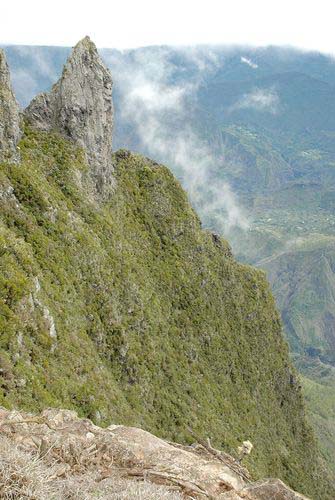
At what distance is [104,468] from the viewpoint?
562 inches

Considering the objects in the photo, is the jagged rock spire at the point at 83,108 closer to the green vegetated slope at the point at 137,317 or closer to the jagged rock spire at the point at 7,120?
the green vegetated slope at the point at 137,317

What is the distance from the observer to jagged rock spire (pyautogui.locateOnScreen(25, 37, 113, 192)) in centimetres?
8006

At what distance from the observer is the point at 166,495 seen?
1059 centimetres

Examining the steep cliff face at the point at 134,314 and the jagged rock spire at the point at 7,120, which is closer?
the steep cliff face at the point at 134,314

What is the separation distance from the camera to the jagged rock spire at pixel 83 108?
80.1m

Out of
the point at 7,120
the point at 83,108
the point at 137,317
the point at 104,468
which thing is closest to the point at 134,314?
the point at 137,317

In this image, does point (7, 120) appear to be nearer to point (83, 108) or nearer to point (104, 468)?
point (83, 108)

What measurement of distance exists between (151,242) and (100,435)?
257 ft

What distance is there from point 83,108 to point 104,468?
76.3 meters

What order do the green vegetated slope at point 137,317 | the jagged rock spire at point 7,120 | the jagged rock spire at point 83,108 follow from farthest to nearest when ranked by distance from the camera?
the jagged rock spire at point 83,108 → the jagged rock spire at point 7,120 → the green vegetated slope at point 137,317

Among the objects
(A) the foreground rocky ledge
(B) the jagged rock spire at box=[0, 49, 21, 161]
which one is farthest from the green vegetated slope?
(A) the foreground rocky ledge

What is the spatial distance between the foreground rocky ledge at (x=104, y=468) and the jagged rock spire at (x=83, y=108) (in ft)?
226

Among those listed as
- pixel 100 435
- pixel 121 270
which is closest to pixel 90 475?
pixel 100 435

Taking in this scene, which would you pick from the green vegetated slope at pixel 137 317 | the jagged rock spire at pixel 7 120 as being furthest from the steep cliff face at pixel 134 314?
the jagged rock spire at pixel 7 120
